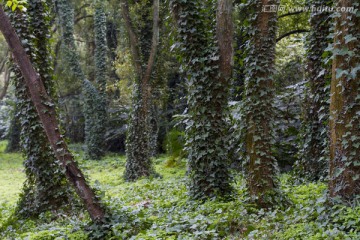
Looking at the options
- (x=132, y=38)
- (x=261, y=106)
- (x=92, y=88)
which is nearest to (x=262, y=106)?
(x=261, y=106)

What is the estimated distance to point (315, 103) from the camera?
8.85 meters

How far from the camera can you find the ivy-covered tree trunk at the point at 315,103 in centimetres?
858

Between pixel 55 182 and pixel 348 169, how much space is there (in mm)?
6113

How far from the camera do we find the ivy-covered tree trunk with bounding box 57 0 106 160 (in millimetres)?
21656

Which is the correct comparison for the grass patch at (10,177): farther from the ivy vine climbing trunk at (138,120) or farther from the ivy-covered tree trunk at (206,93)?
the ivy-covered tree trunk at (206,93)

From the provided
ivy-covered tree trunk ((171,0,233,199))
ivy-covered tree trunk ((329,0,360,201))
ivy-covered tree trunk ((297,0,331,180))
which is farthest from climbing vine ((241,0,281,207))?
ivy-covered tree trunk ((297,0,331,180))

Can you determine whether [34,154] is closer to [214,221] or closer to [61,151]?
[61,151]

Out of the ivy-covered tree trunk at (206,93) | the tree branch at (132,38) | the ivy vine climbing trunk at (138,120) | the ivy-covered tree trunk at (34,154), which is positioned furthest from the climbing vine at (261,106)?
the tree branch at (132,38)

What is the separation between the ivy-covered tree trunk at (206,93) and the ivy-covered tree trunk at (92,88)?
49.1 feet

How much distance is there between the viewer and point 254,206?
6.22m

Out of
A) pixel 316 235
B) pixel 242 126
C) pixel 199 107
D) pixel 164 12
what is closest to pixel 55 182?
pixel 199 107

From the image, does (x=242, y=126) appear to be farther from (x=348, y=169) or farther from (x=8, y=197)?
(x=8, y=197)

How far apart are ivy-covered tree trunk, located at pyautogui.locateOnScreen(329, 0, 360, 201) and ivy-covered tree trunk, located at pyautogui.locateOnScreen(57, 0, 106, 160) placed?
59.5ft

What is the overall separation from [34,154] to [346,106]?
645cm
